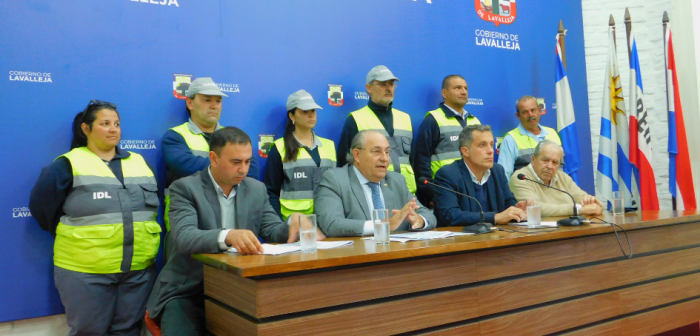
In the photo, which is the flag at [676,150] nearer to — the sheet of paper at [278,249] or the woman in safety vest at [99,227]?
the sheet of paper at [278,249]

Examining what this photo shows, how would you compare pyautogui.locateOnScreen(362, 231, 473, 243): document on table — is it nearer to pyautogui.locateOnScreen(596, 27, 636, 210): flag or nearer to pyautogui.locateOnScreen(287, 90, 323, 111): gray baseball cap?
pyautogui.locateOnScreen(287, 90, 323, 111): gray baseball cap

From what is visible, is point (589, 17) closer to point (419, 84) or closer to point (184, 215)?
point (419, 84)

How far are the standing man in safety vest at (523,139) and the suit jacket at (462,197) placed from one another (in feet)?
3.81

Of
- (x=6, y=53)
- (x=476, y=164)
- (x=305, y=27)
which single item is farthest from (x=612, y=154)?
(x=6, y=53)

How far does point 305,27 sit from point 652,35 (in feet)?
13.2

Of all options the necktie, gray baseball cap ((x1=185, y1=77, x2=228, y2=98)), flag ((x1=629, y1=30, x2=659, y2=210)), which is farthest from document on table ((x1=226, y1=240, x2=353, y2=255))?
flag ((x1=629, y1=30, x2=659, y2=210))

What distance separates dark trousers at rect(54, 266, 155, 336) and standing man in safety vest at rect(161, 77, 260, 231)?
46 centimetres

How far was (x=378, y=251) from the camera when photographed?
2043 millimetres

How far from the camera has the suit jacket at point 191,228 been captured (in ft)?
7.36

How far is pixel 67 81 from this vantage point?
3.27 m

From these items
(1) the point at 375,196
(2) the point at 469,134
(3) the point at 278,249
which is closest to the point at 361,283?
(3) the point at 278,249

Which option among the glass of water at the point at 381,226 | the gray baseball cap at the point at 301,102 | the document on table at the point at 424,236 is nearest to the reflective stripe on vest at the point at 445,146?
the gray baseball cap at the point at 301,102

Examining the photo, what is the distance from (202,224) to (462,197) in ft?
5.39

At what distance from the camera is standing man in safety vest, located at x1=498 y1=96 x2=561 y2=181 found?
4.58 meters
